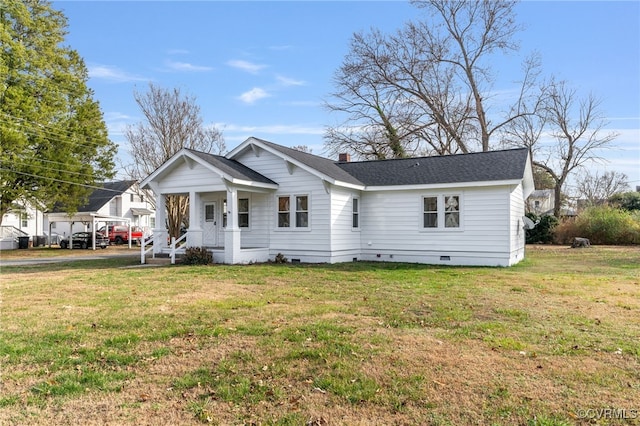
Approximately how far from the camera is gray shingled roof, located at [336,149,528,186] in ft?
49.3

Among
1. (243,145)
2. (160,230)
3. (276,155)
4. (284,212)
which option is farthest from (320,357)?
(160,230)

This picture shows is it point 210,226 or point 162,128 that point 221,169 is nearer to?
point 210,226

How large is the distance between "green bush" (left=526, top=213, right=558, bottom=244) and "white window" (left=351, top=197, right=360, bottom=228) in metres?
16.5

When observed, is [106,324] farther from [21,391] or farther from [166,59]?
[166,59]

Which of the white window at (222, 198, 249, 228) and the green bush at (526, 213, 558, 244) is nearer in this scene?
the white window at (222, 198, 249, 228)

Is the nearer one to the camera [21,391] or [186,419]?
[186,419]

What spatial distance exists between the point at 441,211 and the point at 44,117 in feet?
79.6

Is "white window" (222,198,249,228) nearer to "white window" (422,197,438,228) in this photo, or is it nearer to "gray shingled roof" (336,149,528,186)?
"gray shingled roof" (336,149,528,186)

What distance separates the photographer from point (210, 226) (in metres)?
18.0

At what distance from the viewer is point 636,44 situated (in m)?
17.0

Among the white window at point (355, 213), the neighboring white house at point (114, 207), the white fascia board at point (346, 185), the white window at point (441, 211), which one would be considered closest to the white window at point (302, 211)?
the white fascia board at point (346, 185)

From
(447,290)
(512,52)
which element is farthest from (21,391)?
(512,52)

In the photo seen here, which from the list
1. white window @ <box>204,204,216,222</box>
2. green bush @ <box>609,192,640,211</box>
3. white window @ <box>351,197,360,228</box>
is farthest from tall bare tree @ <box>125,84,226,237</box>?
green bush @ <box>609,192,640,211</box>

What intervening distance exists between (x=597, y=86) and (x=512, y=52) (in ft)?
26.8
